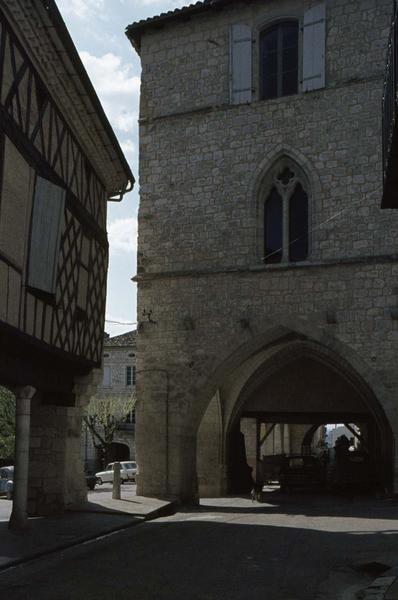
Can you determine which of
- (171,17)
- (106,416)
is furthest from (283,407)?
(106,416)

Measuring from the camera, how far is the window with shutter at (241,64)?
17812 mm

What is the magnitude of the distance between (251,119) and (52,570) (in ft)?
40.3

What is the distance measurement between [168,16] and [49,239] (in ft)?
32.3

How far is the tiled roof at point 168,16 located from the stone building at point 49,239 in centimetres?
550

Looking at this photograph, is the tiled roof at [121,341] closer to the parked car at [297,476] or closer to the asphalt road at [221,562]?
the parked car at [297,476]

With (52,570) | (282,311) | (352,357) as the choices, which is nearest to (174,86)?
(282,311)

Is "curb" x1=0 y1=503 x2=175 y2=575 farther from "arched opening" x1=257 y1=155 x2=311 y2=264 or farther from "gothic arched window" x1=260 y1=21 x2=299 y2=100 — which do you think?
"gothic arched window" x1=260 y1=21 x2=299 y2=100

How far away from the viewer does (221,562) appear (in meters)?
8.07

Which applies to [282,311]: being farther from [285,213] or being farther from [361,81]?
[361,81]

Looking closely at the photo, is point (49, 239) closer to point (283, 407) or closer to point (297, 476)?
point (283, 407)

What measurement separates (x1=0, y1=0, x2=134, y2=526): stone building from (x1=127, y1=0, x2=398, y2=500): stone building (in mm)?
3105

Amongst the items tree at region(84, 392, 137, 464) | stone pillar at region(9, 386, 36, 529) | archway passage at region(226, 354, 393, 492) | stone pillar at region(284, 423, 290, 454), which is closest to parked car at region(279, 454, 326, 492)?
archway passage at region(226, 354, 393, 492)

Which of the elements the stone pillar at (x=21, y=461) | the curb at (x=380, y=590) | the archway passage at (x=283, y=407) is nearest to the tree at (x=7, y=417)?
the archway passage at (x=283, y=407)

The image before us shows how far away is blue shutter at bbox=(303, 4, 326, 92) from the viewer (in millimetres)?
17156
